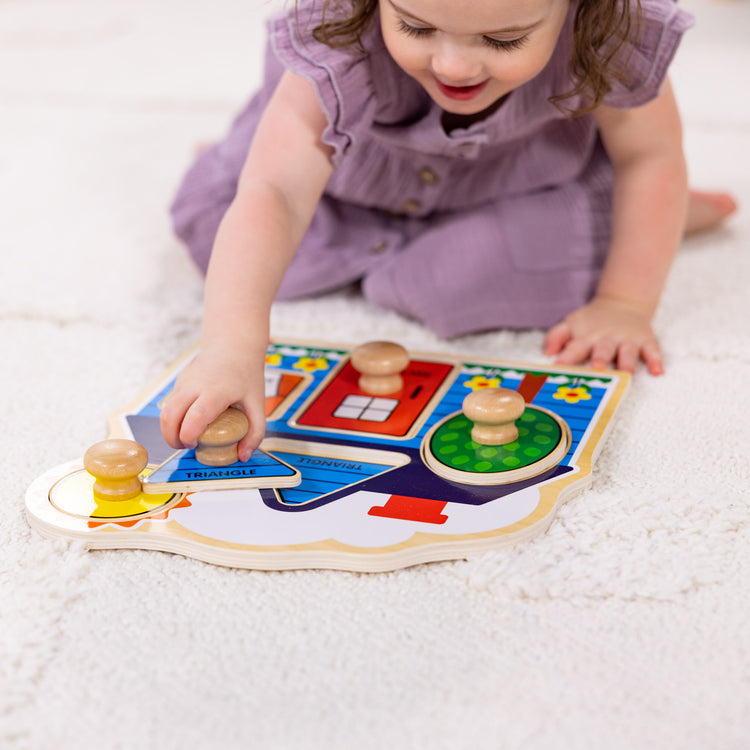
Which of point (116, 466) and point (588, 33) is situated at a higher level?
point (588, 33)

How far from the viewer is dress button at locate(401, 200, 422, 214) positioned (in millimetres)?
938

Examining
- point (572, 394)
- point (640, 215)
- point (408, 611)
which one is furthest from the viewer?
point (640, 215)

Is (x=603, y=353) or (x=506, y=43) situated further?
(x=603, y=353)

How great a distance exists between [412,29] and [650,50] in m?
0.25

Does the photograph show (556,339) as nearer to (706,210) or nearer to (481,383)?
(481,383)

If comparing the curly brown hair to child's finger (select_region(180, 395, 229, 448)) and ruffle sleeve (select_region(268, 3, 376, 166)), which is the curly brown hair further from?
child's finger (select_region(180, 395, 229, 448))

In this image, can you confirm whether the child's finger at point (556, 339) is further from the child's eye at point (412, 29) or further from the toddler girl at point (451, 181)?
the child's eye at point (412, 29)

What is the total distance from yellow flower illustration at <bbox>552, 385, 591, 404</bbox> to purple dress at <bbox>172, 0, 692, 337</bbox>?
0.14m

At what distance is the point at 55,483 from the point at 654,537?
379 millimetres

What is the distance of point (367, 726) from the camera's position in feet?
1.47

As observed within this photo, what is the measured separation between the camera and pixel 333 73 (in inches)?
28.9

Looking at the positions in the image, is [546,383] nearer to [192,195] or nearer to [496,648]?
[496,648]

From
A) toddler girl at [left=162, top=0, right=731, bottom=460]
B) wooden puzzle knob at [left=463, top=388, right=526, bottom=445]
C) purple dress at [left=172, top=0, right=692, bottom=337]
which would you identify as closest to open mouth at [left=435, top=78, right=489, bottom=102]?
toddler girl at [left=162, top=0, right=731, bottom=460]

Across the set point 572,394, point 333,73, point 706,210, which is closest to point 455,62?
point 333,73
